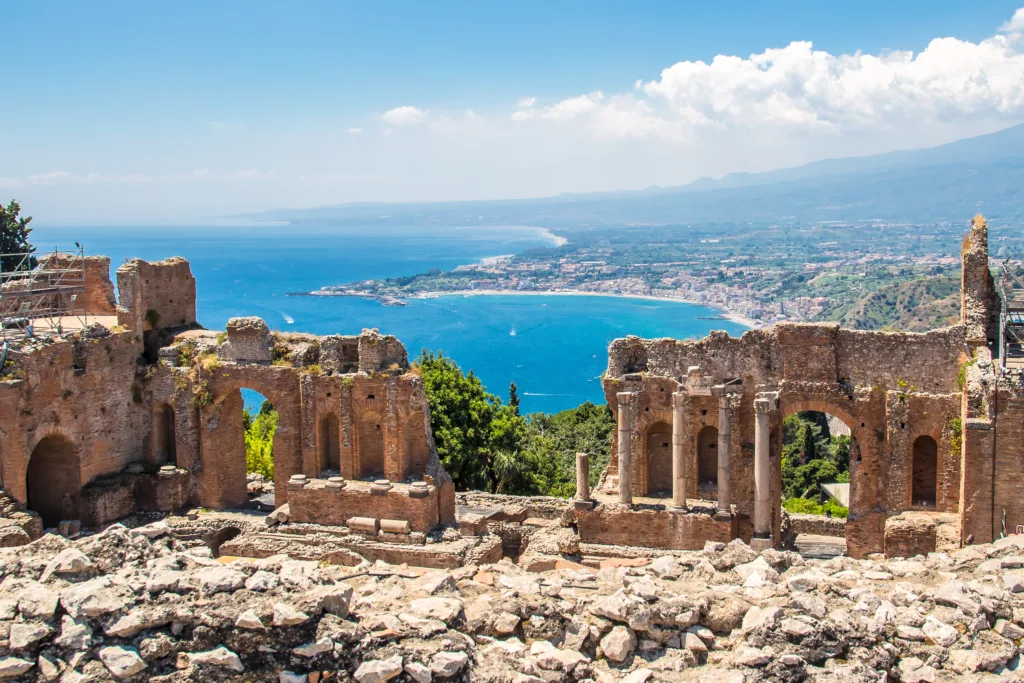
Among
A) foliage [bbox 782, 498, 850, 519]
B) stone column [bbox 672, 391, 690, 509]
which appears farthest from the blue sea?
stone column [bbox 672, 391, 690, 509]

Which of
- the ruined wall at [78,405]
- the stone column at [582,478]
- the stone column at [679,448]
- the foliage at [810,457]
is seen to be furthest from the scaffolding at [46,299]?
the foliage at [810,457]

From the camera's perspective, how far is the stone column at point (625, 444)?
2277 cm

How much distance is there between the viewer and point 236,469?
26562mm

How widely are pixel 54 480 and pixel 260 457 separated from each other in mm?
9586

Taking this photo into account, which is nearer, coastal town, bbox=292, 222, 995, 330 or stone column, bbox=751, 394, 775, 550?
stone column, bbox=751, 394, 775, 550

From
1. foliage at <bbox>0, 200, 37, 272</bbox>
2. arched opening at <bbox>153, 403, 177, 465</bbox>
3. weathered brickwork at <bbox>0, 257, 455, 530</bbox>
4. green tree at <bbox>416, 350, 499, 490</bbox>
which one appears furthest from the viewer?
foliage at <bbox>0, 200, 37, 272</bbox>

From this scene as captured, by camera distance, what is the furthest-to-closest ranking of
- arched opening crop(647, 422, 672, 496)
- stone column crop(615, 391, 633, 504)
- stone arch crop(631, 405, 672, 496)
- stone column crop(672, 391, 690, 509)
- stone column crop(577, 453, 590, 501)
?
1. arched opening crop(647, 422, 672, 496)
2. stone arch crop(631, 405, 672, 496)
3. stone column crop(577, 453, 590, 501)
4. stone column crop(615, 391, 633, 504)
5. stone column crop(672, 391, 690, 509)

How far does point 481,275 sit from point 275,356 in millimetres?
165597

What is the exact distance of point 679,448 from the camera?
2238cm

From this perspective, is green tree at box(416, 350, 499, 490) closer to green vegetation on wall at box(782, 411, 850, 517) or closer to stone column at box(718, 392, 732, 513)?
stone column at box(718, 392, 732, 513)

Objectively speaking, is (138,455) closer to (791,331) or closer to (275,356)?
(275,356)

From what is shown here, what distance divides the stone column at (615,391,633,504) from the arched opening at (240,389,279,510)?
9254mm

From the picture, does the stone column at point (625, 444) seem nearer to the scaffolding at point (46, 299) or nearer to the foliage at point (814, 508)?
Result: the foliage at point (814, 508)

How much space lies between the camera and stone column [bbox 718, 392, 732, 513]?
2212 centimetres
